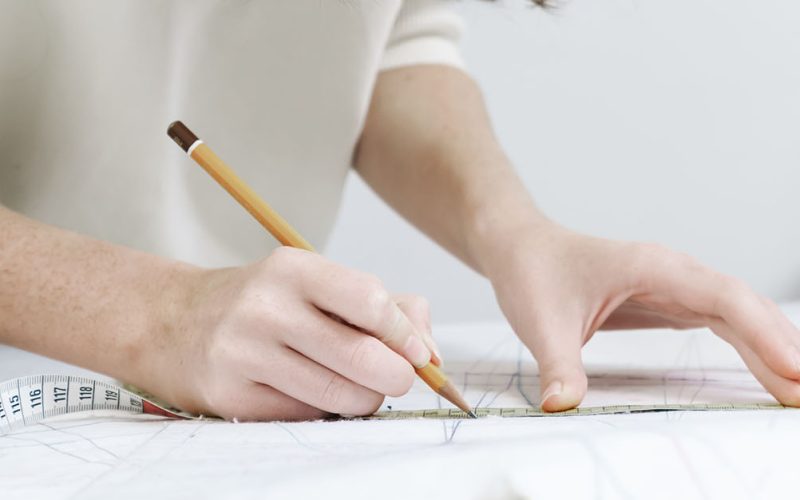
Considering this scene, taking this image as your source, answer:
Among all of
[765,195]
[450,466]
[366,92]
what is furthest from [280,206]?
[765,195]

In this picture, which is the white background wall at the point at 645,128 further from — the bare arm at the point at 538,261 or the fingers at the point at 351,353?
the fingers at the point at 351,353

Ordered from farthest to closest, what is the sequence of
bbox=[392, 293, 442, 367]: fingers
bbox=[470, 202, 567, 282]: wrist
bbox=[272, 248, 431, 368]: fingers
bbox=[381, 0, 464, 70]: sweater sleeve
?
bbox=[381, 0, 464, 70]: sweater sleeve → bbox=[470, 202, 567, 282]: wrist → bbox=[392, 293, 442, 367]: fingers → bbox=[272, 248, 431, 368]: fingers

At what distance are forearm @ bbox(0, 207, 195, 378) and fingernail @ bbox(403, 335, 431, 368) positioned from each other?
0.18 m

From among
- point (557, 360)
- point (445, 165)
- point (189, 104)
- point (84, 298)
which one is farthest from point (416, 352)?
point (189, 104)

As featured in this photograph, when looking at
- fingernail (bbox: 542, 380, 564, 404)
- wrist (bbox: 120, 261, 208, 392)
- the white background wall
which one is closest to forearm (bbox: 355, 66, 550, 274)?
fingernail (bbox: 542, 380, 564, 404)

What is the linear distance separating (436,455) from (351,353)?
0.21 metres

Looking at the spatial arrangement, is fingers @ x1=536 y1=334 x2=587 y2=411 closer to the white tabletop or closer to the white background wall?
the white tabletop

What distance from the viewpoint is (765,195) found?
6.11 feet

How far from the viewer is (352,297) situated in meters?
0.60

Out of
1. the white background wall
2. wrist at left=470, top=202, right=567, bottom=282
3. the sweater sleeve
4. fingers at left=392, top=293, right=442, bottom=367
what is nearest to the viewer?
fingers at left=392, top=293, right=442, bottom=367

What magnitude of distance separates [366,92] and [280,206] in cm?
19

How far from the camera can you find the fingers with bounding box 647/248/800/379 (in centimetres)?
69

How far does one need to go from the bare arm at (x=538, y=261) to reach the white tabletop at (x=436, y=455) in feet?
0.14

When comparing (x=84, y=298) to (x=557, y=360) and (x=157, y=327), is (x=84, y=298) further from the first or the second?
(x=557, y=360)
